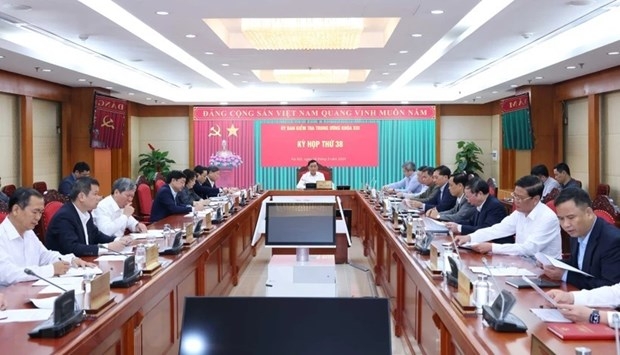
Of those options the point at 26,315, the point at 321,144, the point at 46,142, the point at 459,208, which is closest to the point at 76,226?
the point at 26,315

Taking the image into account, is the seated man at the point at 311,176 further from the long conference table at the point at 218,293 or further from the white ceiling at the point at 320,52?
the long conference table at the point at 218,293

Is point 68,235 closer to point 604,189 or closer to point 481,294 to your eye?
point 481,294

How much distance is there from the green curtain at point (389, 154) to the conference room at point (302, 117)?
0.03 meters

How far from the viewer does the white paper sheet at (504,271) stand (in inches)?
119

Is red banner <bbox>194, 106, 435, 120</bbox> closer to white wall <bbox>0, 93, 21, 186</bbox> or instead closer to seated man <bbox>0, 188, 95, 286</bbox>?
white wall <bbox>0, 93, 21, 186</bbox>

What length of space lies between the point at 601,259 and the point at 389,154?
9.47 metres

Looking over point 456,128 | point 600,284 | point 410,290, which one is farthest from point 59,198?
point 456,128

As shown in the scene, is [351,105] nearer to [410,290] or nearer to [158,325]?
[410,290]

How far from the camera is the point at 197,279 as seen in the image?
428cm

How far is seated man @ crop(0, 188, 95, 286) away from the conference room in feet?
0.66

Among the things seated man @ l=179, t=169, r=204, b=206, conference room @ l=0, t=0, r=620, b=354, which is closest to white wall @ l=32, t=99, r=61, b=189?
conference room @ l=0, t=0, r=620, b=354

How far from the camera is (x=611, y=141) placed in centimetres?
778

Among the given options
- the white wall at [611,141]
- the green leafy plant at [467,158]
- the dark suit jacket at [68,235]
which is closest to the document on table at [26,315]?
the dark suit jacket at [68,235]

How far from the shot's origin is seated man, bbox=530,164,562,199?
7925 millimetres
